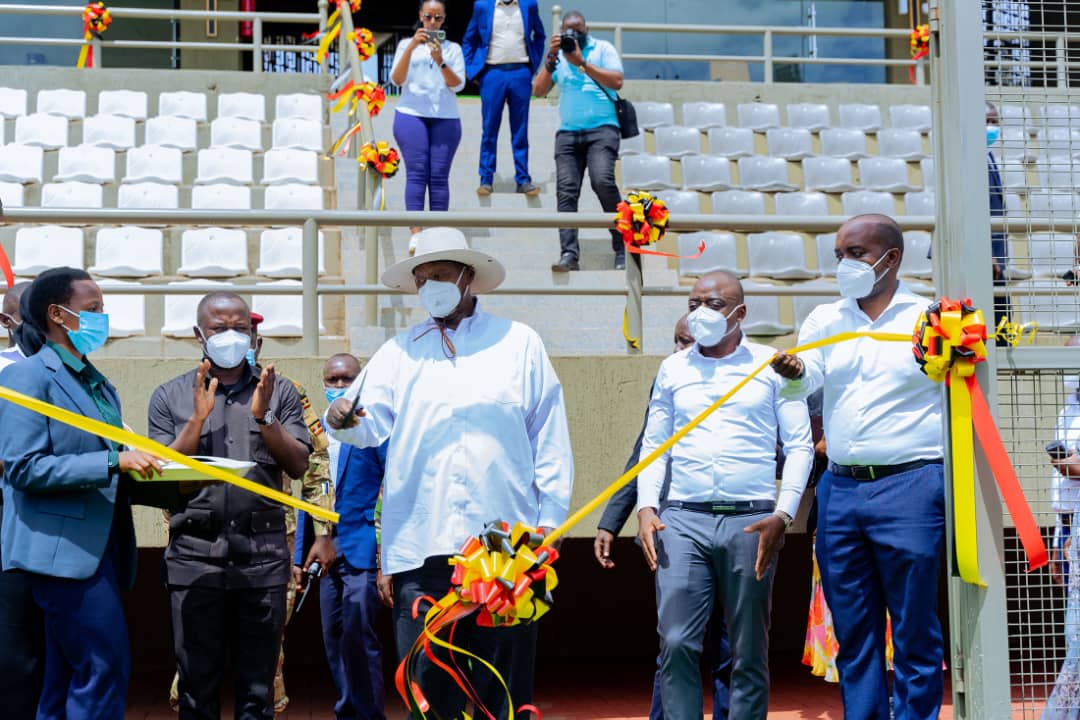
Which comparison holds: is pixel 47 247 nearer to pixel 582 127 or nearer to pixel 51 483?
pixel 582 127

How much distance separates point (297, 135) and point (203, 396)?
26.6 ft

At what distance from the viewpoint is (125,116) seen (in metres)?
13.1

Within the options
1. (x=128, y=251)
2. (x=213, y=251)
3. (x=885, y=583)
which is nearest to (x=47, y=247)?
(x=128, y=251)

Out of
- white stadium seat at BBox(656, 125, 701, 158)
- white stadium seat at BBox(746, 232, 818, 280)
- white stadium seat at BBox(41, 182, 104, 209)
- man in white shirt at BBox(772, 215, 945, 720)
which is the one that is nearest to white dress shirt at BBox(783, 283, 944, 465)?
man in white shirt at BBox(772, 215, 945, 720)

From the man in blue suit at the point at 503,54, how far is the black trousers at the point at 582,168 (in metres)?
1.39

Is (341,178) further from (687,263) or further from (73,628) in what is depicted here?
(73,628)

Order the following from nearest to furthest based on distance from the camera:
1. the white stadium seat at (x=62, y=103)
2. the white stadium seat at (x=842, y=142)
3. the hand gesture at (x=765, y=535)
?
the hand gesture at (x=765, y=535) → the white stadium seat at (x=62, y=103) → the white stadium seat at (x=842, y=142)

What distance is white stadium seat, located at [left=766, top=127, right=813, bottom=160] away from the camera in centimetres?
1355

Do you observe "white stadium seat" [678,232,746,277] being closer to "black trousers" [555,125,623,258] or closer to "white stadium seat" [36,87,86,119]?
"black trousers" [555,125,623,258]

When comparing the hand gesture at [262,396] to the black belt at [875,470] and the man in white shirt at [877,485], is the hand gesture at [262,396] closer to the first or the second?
the man in white shirt at [877,485]

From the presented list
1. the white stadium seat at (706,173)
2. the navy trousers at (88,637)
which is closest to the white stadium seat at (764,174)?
the white stadium seat at (706,173)

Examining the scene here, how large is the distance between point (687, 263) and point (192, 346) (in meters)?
4.23

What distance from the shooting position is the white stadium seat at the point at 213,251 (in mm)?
10219

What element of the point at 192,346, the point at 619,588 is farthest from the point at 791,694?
the point at 192,346
